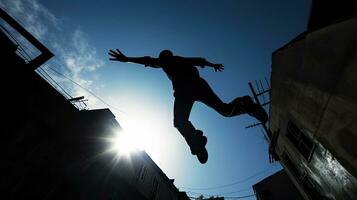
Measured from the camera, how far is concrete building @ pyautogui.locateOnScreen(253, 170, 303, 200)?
784 inches

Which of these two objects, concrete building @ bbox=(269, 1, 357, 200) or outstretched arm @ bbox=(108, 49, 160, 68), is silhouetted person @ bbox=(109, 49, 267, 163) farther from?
concrete building @ bbox=(269, 1, 357, 200)

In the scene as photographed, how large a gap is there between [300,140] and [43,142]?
1198cm

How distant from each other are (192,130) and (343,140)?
193 inches

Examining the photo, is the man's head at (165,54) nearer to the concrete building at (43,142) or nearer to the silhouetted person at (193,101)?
the silhouetted person at (193,101)

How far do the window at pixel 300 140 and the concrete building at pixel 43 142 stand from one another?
1093cm

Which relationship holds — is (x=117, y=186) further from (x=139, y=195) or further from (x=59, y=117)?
(x=59, y=117)

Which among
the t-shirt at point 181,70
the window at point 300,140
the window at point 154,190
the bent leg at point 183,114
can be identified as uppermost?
the window at point 154,190

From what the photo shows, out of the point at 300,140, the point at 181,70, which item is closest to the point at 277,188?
the point at 300,140

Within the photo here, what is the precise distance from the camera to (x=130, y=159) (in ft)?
51.5

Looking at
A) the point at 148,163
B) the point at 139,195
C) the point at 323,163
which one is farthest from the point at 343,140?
the point at 148,163

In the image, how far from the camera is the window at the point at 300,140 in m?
8.04

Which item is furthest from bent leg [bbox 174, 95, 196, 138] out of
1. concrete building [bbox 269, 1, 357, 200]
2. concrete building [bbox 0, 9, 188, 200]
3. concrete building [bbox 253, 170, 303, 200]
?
concrete building [bbox 253, 170, 303, 200]

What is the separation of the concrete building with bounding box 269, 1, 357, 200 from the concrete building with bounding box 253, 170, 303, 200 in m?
12.8

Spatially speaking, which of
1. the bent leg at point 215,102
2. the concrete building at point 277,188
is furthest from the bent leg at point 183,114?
the concrete building at point 277,188
